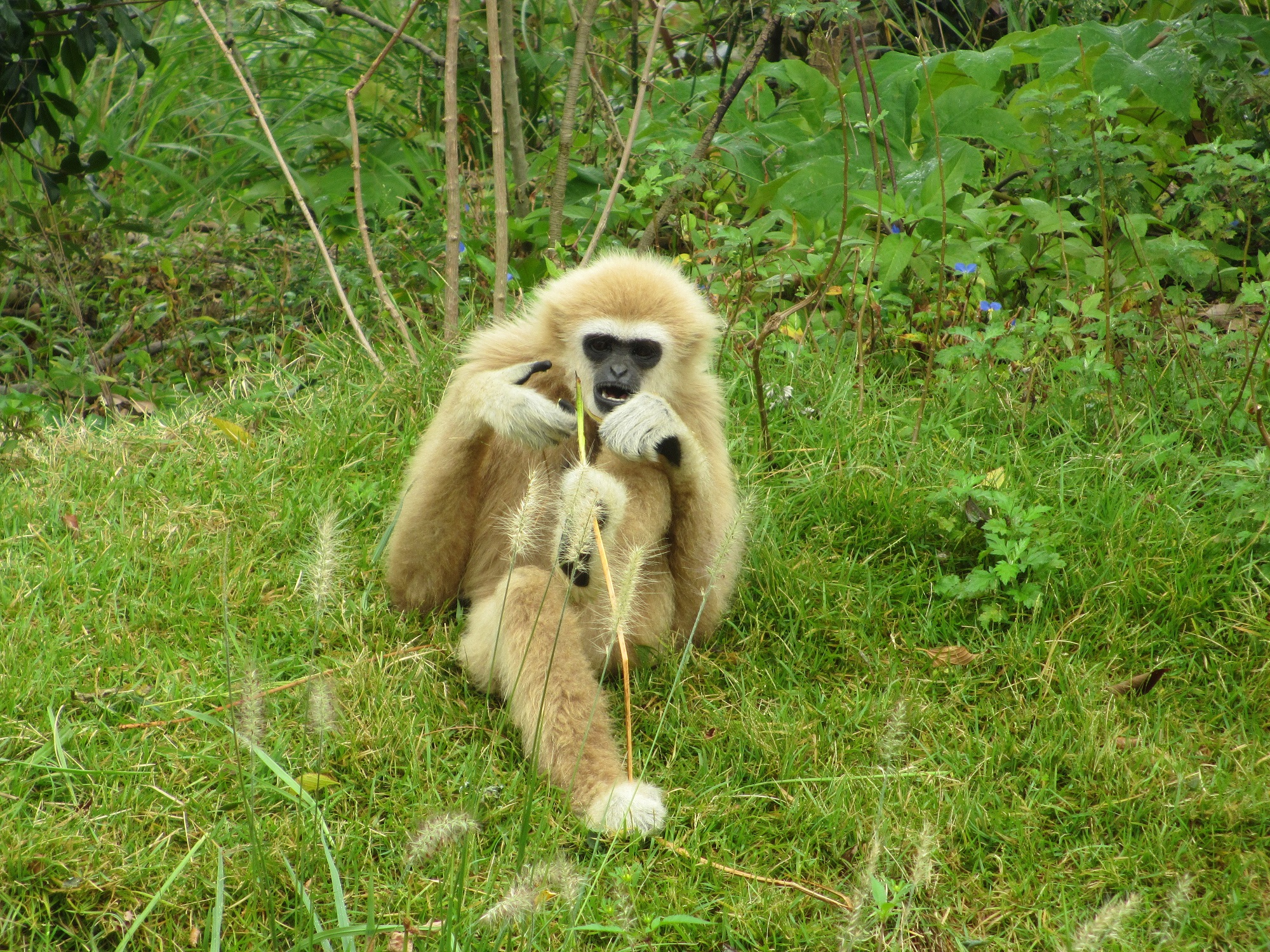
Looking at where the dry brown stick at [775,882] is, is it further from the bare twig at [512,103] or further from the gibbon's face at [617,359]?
the bare twig at [512,103]

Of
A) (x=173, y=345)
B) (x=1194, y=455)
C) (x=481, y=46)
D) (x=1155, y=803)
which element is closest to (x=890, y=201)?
(x=1194, y=455)

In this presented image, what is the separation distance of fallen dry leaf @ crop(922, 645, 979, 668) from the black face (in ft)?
4.40

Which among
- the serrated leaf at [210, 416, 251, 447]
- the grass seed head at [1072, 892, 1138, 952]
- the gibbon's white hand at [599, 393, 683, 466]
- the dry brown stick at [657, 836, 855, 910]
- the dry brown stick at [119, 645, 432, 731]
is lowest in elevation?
the dry brown stick at [657, 836, 855, 910]

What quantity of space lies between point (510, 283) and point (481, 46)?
1665 mm

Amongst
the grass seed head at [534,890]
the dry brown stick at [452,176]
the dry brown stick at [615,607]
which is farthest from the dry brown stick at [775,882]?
the dry brown stick at [452,176]

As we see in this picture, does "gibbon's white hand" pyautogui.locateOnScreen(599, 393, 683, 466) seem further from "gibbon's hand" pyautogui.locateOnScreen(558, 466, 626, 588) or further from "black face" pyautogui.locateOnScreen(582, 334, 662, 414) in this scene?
"black face" pyautogui.locateOnScreen(582, 334, 662, 414)

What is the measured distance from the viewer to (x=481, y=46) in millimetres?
6656

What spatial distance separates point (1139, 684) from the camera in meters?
3.73

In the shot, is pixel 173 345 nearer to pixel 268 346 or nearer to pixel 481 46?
pixel 268 346

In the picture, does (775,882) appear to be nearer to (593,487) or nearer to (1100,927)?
(593,487)

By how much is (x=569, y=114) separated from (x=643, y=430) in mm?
2728

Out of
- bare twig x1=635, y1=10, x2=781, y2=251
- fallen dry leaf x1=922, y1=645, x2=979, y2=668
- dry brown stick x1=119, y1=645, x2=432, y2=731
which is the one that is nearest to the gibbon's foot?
dry brown stick x1=119, y1=645, x2=432, y2=731

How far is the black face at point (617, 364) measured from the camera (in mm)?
3785

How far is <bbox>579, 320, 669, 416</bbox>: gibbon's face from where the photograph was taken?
3.79 meters
